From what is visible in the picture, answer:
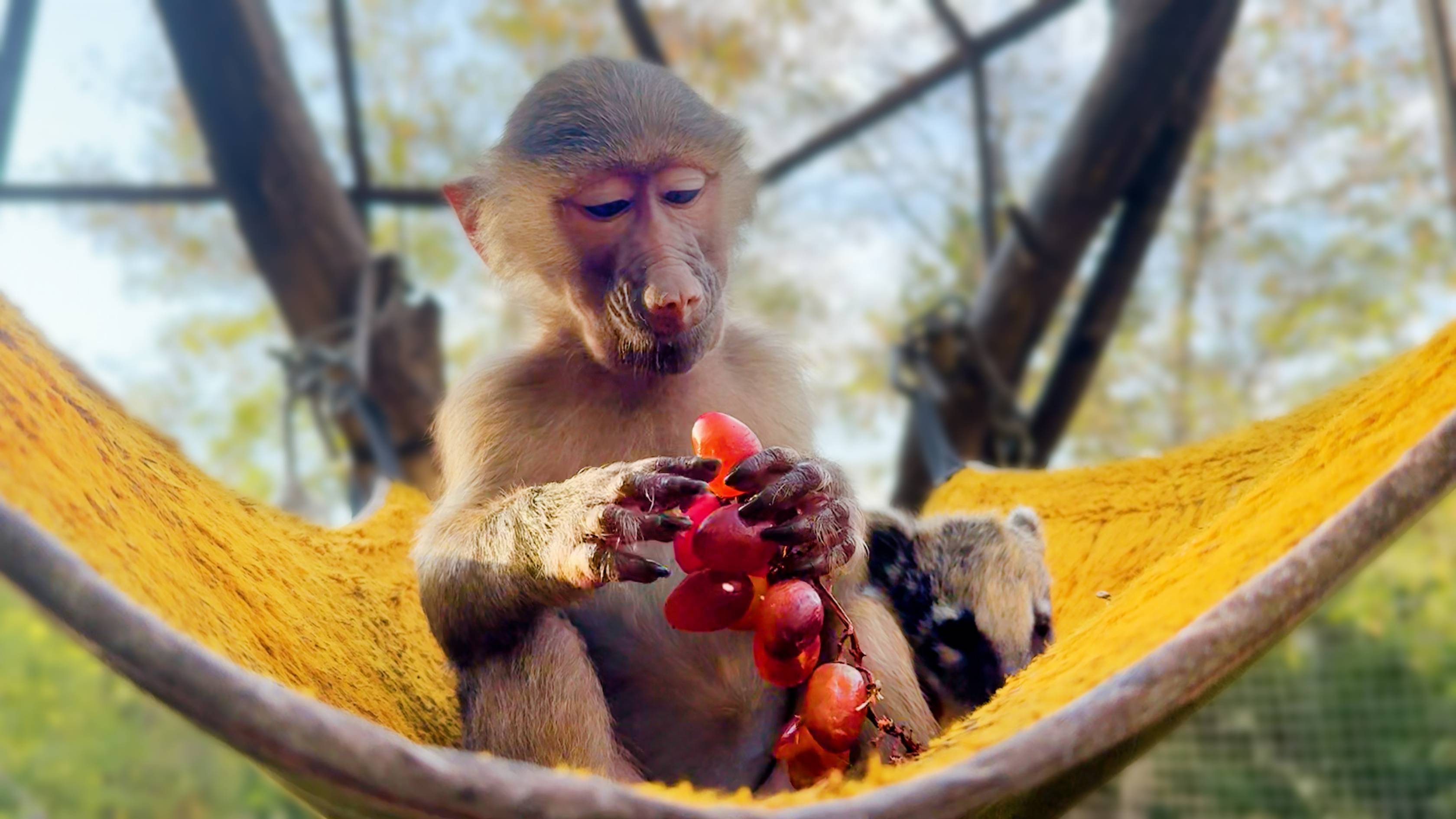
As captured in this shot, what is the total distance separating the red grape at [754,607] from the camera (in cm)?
143

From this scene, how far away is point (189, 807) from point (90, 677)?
2.16 m

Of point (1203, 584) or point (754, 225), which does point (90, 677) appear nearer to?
point (754, 225)

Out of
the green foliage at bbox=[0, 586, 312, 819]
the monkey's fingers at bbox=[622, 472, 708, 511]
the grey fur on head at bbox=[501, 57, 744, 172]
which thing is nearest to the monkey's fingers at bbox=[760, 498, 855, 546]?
the monkey's fingers at bbox=[622, 472, 708, 511]

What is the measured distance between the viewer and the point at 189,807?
49.5 feet

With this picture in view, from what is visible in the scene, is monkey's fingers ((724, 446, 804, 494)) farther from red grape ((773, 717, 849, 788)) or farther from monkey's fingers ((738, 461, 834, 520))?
red grape ((773, 717, 849, 788))

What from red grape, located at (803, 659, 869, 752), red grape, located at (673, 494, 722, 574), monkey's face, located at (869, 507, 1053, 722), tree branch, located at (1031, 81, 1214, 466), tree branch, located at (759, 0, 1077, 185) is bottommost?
tree branch, located at (1031, 81, 1214, 466)

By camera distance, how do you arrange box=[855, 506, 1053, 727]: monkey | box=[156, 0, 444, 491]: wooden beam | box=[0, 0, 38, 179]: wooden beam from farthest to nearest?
box=[156, 0, 444, 491]: wooden beam < box=[0, 0, 38, 179]: wooden beam < box=[855, 506, 1053, 727]: monkey

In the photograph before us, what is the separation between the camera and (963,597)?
1.95 meters

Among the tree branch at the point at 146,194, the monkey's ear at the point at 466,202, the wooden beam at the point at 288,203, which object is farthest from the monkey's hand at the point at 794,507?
the tree branch at the point at 146,194

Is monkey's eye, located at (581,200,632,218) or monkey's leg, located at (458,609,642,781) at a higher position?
monkey's eye, located at (581,200,632,218)

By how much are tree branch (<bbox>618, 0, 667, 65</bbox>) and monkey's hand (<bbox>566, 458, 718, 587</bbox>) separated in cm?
338

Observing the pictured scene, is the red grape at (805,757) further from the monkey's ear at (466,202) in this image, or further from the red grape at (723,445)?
the monkey's ear at (466,202)

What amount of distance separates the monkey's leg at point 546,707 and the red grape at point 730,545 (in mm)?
332

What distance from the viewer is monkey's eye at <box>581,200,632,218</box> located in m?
1.89
